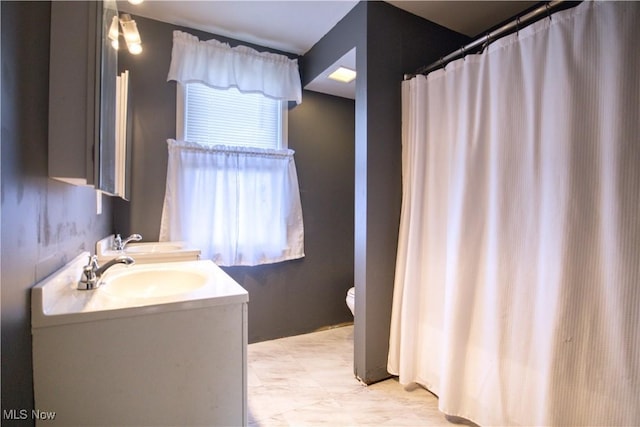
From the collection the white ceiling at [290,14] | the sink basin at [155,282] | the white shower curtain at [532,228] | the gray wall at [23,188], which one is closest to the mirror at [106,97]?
the gray wall at [23,188]

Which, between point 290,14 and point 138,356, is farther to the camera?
point 290,14

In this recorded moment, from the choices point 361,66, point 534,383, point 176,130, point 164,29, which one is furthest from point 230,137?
point 534,383

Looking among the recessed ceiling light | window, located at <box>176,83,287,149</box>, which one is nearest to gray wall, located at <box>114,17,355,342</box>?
window, located at <box>176,83,287,149</box>

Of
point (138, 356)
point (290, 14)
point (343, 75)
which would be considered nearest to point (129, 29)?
point (290, 14)

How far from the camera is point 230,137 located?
2.29 m

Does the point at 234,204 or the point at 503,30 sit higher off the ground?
the point at 503,30

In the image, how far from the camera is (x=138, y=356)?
82 cm

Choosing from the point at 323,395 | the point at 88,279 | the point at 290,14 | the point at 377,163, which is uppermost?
the point at 290,14

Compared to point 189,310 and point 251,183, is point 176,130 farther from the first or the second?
point 189,310

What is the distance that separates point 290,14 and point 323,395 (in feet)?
7.71

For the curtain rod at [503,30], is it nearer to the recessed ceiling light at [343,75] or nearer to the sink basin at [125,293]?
the recessed ceiling light at [343,75]

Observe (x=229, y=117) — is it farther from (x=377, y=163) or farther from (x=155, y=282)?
(x=155, y=282)

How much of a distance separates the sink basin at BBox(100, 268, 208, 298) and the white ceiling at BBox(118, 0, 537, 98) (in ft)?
5.41

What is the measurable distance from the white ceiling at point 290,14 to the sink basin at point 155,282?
165 cm
